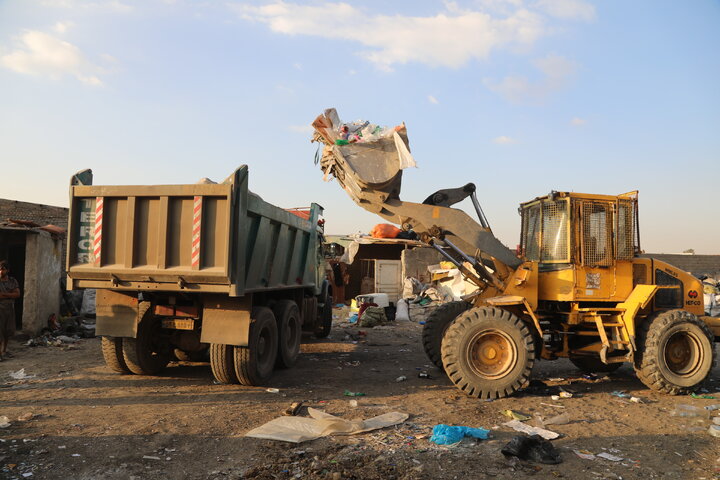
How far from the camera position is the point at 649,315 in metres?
6.50

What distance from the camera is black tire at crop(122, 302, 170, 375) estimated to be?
650 cm

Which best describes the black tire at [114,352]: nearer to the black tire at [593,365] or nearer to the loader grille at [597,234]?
the loader grille at [597,234]

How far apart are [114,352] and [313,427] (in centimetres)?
343

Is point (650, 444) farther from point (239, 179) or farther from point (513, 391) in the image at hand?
point (239, 179)

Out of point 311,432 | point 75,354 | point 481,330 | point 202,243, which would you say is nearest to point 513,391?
point 481,330

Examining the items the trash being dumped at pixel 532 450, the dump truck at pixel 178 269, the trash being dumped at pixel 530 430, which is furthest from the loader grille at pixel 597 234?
the dump truck at pixel 178 269

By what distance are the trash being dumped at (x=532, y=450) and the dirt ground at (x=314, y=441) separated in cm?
7

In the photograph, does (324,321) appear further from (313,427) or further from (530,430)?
(530,430)

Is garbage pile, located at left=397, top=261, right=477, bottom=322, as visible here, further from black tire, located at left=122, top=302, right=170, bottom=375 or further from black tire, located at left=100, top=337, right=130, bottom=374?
black tire, located at left=100, top=337, right=130, bottom=374

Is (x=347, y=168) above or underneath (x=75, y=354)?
above

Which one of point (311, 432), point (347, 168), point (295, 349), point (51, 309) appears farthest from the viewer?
point (51, 309)

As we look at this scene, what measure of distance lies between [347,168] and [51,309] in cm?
802

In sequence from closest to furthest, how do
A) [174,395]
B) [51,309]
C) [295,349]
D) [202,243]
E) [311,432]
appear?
[311,432] < [202,243] < [174,395] < [295,349] < [51,309]

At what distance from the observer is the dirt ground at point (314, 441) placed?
3.85 m
